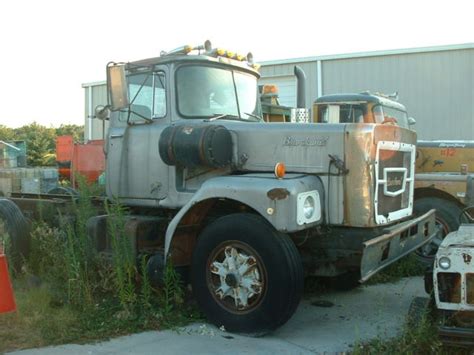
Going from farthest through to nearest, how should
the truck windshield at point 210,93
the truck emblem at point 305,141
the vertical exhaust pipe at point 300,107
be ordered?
1. the vertical exhaust pipe at point 300,107
2. the truck windshield at point 210,93
3. the truck emblem at point 305,141

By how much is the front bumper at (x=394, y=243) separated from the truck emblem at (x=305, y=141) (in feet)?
3.15

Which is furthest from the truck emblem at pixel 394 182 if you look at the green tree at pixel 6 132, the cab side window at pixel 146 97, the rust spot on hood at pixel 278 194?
the green tree at pixel 6 132

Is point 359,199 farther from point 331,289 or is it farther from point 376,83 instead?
point 376,83

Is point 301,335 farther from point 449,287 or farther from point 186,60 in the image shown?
point 186,60

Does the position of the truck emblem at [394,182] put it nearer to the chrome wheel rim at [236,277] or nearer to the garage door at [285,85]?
the chrome wheel rim at [236,277]

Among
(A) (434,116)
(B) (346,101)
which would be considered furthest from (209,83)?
(A) (434,116)

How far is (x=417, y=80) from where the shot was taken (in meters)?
17.8

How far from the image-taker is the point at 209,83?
604cm

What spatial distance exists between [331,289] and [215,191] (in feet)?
8.55

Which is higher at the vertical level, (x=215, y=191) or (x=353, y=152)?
(x=353, y=152)

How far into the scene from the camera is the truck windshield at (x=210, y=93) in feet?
19.4

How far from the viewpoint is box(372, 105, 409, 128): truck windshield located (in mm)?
9609

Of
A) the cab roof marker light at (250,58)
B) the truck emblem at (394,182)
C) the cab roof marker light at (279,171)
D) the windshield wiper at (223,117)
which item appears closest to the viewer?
the cab roof marker light at (279,171)

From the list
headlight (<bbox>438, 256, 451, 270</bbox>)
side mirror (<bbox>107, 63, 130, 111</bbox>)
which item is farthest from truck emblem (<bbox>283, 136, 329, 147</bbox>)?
side mirror (<bbox>107, 63, 130, 111</bbox>)
